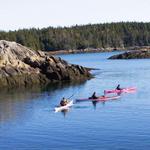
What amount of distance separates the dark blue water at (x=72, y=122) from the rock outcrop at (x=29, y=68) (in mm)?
6405

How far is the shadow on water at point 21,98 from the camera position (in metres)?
63.8

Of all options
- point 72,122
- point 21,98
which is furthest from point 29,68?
point 72,122

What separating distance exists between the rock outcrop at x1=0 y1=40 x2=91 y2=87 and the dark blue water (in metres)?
6.41

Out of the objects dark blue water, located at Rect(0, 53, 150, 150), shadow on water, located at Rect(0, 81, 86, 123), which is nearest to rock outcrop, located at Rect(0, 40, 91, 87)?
shadow on water, located at Rect(0, 81, 86, 123)

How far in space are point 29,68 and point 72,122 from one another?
40904mm

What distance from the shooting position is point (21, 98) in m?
78.2

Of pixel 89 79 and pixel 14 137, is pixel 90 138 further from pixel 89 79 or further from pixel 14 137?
pixel 89 79

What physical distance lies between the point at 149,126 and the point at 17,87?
41.9 metres

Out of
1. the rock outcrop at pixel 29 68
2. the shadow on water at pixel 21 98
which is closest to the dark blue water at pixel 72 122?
the shadow on water at pixel 21 98

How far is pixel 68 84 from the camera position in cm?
9488

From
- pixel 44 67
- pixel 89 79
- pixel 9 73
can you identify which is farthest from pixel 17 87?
pixel 89 79

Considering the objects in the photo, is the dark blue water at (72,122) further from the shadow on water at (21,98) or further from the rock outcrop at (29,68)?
the rock outcrop at (29,68)

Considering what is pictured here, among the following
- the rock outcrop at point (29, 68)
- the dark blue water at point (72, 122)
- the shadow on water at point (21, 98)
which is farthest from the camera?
the rock outcrop at point (29, 68)

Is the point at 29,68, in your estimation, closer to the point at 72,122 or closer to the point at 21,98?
the point at 21,98
